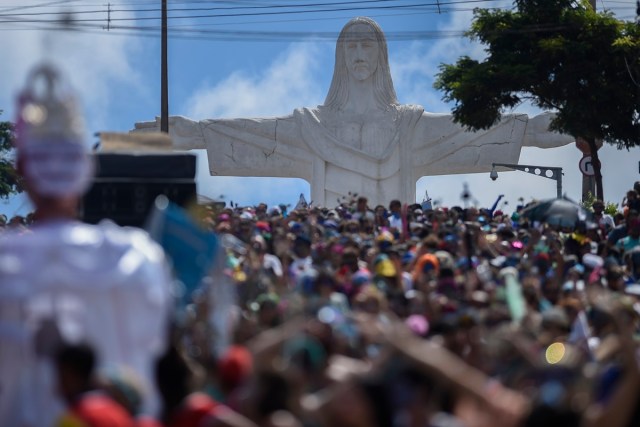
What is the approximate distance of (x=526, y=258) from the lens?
15641 millimetres

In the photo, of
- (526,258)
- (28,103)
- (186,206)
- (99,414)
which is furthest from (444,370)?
(526,258)

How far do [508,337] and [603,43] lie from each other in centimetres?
2104

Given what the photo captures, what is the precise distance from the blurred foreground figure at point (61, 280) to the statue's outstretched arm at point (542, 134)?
25.4 m

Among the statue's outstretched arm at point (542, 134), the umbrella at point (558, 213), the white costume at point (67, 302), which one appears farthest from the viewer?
the statue's outstretched arm at point (542, 134)

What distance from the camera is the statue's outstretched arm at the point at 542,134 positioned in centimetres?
3138

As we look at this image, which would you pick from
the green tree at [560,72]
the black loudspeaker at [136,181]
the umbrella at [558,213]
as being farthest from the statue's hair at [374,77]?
the black loudspeaker at [136,181]

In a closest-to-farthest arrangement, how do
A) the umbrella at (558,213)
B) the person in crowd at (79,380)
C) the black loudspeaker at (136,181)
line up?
1. the person in crowd at (79,380)
2. the black loudspeaker at (136,181)
3. the umbrella at (558,213)

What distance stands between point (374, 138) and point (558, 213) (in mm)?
14705

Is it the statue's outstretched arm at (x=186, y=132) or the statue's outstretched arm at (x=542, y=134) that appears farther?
the statue's outstretched arm at (x=186, y=132)

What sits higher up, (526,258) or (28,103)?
(28,103)

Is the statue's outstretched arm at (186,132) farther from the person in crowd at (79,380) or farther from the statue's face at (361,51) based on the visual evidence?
the person in crowd at (79,380)

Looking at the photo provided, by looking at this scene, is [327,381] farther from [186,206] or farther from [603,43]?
[603,43]

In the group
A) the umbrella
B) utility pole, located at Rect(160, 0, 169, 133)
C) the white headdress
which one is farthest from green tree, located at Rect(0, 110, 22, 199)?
the white headdress

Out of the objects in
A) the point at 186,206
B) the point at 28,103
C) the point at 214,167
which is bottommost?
the point at 214,167
